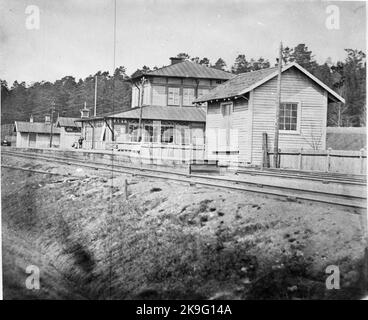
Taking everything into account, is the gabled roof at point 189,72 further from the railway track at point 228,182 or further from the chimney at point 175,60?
the railway track at point 228,182

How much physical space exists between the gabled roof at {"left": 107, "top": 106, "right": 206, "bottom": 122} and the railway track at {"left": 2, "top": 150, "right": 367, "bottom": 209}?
2.62ft

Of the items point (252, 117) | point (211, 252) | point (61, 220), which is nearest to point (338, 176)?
point (252, 117)

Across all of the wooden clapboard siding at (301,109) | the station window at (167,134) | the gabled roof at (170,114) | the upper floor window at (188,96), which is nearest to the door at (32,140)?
the gabled roof at (170,114)

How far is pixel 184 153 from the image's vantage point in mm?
6645

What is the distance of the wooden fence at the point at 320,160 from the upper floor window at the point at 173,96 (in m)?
1.78

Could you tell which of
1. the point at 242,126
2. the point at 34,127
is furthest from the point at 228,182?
the point at 34,127

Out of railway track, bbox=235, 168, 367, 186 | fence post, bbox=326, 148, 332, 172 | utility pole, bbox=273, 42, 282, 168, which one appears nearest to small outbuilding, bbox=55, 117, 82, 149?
railway track, bbox=235, 168, 367, 186

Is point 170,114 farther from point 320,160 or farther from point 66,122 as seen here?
point 320,160

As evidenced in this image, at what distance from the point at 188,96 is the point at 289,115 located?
1.84m

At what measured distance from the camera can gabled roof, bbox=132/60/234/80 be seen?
22.1 ft

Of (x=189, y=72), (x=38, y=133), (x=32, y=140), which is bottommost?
(x=32, y=140)

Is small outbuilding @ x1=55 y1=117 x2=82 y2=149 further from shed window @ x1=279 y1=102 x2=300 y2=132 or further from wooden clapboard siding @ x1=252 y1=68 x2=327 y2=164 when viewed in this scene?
shed window @ x1=279 y1=102 x2=300 y2=132

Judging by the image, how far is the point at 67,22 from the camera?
598 cm
